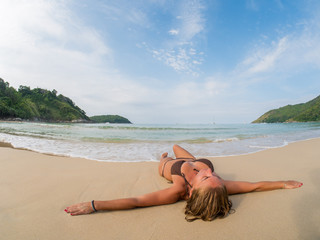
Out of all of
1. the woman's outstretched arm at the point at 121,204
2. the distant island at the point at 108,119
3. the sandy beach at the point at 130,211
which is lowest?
the sandy beach at the point at 130,211

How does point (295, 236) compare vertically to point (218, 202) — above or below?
below

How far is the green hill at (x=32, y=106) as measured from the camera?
211 feet

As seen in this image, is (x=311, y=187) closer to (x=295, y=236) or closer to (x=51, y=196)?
(x=295, y=236)

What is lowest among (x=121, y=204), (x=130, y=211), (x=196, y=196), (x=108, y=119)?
(x=130, y=211)

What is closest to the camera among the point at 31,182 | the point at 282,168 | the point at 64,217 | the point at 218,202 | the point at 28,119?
the point at 218,202

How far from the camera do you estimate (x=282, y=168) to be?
3.92 meters

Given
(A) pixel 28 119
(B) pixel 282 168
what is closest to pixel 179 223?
(B) pixel 282 168

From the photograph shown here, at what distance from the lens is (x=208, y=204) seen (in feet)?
5.91

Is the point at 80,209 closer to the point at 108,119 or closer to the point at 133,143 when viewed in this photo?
the point at 133,143

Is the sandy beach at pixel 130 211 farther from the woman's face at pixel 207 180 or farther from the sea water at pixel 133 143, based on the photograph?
the sea water at pixel 133 143

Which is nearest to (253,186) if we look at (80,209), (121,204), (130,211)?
(130,211)

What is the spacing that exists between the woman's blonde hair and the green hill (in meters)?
79.8

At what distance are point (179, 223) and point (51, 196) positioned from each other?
6.65 ft

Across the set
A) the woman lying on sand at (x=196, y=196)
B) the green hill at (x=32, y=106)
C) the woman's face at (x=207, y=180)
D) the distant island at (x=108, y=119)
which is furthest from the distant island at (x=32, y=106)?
the woman's face at (x=207, y=180)
